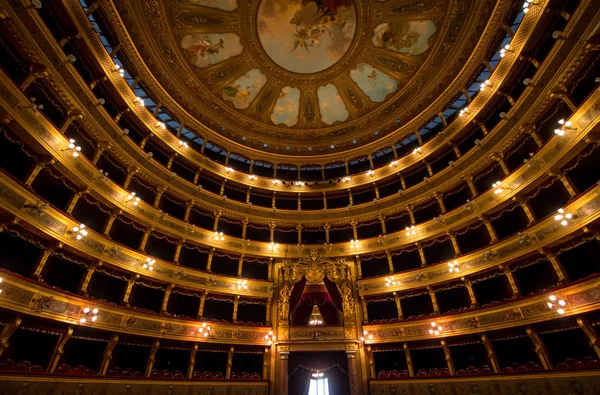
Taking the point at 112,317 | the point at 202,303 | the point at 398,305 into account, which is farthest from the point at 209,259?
the point at 398,305

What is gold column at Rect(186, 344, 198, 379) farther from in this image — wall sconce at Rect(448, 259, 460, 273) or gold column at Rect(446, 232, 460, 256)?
gold column at Rect(446, 232, 460, 256)

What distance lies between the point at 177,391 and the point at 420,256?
14296 mm

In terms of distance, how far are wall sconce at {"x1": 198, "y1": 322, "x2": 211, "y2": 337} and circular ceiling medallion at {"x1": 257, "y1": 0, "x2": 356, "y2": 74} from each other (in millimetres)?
17454

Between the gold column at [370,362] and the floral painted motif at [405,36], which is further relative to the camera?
the floral painted motif at [405,36]

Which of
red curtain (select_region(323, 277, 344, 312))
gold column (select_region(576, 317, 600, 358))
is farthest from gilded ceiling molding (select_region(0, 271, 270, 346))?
gold column (select_region(576, 317, 600, 358))

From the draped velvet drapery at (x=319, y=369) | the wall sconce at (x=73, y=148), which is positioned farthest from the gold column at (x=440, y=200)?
the wall sconce at (x=73, y=148)

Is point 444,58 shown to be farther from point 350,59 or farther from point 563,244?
point 563,244

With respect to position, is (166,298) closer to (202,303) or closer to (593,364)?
(202,303)

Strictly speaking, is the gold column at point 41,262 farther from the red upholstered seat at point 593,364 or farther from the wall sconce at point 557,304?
the red upholstered seat at point 593,364

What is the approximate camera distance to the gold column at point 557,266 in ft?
37.3

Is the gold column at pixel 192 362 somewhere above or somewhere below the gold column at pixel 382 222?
below

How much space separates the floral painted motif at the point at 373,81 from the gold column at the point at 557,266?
14.1 m

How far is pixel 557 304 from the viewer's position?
11.0 metres

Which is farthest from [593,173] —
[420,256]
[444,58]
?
[444,58]
